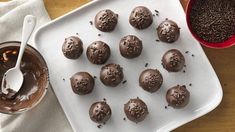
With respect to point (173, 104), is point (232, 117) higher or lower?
lower

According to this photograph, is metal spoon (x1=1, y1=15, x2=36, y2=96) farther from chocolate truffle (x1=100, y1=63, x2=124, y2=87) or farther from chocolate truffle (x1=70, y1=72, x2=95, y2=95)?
chocolate truffle (x1=100, y1=63, x2=124, y2=87)

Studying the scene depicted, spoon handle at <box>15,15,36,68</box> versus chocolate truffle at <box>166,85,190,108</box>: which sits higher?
spoon handle at <box>15,15,36,68</box>

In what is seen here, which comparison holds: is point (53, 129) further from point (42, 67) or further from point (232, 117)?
point (232, 117)

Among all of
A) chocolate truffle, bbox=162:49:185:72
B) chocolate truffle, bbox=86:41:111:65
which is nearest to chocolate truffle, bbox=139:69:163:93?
chocolate truffle, bbox=162:49:185:72

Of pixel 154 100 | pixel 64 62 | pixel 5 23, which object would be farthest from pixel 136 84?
pixel 5 23

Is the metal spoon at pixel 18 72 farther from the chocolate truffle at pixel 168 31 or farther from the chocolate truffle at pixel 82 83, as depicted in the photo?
the chocolate truffle at pixel 168 31

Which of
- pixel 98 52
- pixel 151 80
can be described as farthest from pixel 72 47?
pixel 151 80

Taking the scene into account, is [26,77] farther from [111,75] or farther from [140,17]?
[140,17]
